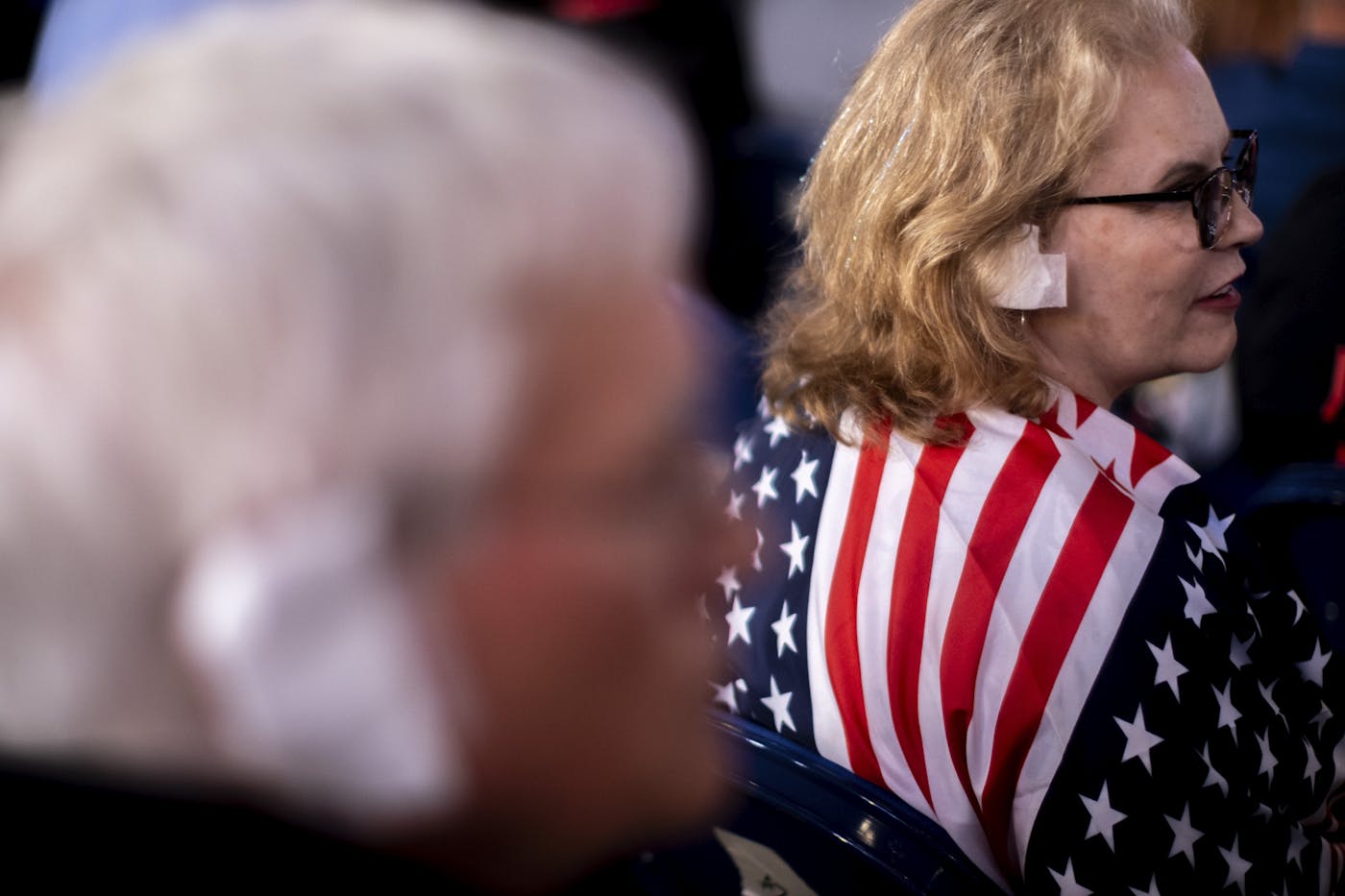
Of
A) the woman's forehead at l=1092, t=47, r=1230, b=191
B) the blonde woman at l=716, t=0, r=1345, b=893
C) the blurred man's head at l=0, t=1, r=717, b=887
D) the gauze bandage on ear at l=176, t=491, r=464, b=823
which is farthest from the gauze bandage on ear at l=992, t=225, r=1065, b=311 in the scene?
the gauze bandage on ear at l=176, t=491, r=464, b=823

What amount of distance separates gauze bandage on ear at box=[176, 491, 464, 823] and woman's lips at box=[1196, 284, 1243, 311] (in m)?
1.22

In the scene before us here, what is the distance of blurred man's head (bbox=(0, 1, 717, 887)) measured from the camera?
43 cm

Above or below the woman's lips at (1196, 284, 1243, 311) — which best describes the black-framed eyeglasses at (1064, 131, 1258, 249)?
above

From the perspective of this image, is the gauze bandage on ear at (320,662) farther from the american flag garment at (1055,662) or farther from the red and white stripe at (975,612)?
the red and white stripe at (975,612)

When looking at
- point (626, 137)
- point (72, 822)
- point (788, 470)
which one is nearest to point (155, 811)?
point (72, 822)

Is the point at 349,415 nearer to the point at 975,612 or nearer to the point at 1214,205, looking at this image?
the point at 975,612

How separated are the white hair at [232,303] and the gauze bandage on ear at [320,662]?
0.01 m

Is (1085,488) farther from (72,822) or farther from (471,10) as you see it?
(72,822)

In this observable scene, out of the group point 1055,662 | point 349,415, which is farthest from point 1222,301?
point 349,415

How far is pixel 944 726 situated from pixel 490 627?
0.77m

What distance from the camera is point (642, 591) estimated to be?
1.76 feet

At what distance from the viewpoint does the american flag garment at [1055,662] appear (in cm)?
111

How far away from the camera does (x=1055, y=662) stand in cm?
113

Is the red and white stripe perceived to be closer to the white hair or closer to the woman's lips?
the woman's lips
